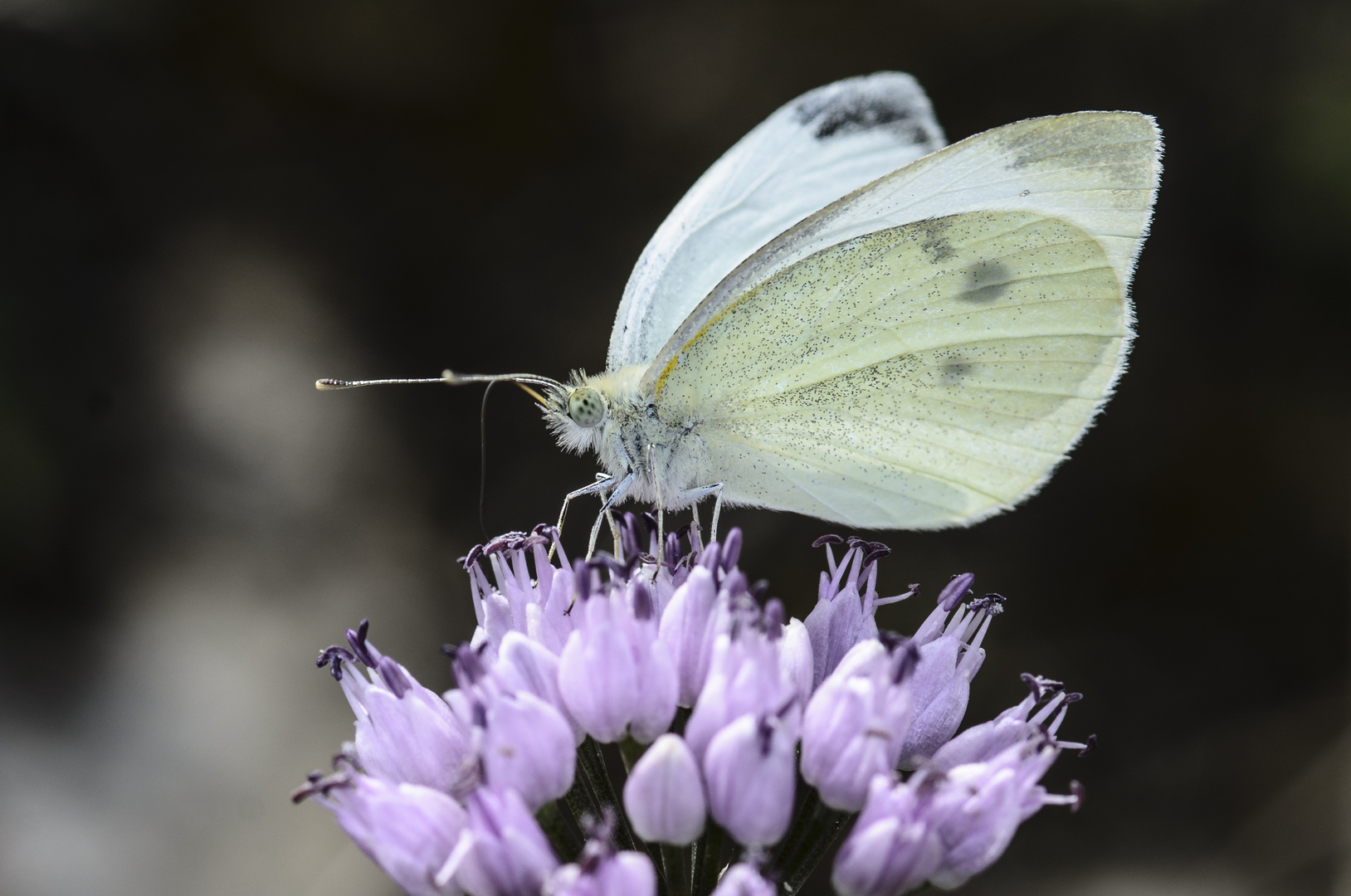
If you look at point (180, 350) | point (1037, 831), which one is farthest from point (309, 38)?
point (1037, 831)

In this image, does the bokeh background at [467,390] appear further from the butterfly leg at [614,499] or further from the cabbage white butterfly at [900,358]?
the butterfly leg at [614,499]

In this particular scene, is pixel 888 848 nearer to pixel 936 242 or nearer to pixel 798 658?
pixel 798 658

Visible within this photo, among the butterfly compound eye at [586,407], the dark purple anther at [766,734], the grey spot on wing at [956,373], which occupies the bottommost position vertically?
the dark purple anther at [766,734]

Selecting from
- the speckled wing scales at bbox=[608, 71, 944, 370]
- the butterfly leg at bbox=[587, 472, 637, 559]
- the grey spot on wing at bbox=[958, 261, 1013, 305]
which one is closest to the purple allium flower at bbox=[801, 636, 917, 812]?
the butterfly leg at bbox=[587, 472, 637, 559]

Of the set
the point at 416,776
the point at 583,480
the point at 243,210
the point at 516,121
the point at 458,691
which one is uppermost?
the point at 516,121

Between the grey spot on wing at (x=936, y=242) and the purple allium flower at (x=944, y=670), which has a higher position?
the grey spot on wing at (x=936, y=242)

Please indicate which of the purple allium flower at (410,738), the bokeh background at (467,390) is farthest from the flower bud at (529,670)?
the bokeh background at (467,390)

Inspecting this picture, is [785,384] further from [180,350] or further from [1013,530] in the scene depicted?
[180,350]
